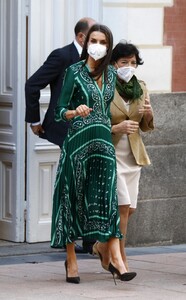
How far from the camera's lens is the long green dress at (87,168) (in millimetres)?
8703

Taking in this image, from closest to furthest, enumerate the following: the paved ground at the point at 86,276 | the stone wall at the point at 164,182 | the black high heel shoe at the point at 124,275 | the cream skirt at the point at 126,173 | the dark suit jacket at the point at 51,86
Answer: the paved ground at the point at 86,276
the black high heel shoe at the point at 124,275
the cream skirt at the point at 126,173
the dark suit jacket at the point at 51,86
the stone wall at the point at 164,182

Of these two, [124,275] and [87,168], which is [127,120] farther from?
[124,275]

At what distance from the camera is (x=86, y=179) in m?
8.77

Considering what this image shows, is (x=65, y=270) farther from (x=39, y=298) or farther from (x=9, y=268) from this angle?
(x=39, y=298)

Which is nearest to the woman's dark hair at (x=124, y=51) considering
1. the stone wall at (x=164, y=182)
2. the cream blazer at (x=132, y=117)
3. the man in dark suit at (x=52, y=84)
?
the cream blazer at (x=132, y=117)

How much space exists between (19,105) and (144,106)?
1930mm

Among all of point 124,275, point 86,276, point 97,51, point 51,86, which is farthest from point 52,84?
point 124,275

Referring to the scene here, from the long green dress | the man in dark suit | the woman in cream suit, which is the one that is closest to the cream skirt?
the woman in cream suit

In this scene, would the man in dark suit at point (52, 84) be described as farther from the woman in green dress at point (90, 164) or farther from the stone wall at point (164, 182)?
the woman in green dress at point (90, 164)

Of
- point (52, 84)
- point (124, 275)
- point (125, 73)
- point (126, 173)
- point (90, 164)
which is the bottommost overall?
point (124, 275)

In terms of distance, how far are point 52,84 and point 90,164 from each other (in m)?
1.64

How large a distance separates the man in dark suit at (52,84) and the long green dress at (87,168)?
1.34 meters

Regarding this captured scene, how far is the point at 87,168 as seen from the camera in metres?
8.74

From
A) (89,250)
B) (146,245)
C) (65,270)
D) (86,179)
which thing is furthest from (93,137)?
(146,245)
